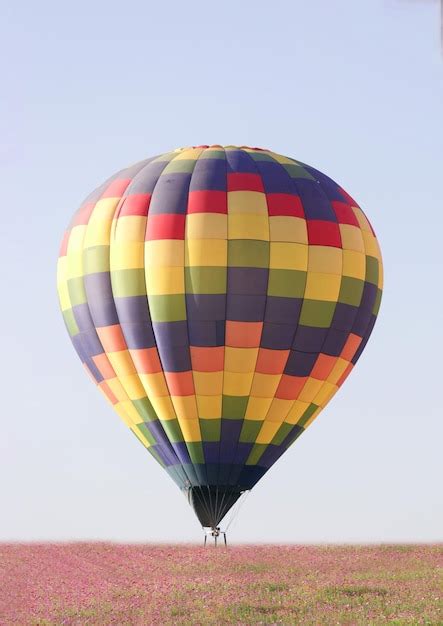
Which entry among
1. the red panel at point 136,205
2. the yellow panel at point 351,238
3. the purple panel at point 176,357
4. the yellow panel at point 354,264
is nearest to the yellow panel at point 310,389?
the yellow panel at point 354,264

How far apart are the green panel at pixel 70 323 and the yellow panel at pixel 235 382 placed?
4985 mm

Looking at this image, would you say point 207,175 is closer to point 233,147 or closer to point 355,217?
point 233,147

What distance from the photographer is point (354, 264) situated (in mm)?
38531

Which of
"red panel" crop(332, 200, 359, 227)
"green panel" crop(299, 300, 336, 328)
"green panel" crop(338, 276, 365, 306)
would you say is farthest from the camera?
"red panel" crop(332, 200, 359, 227)

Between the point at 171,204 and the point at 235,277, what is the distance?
290cm

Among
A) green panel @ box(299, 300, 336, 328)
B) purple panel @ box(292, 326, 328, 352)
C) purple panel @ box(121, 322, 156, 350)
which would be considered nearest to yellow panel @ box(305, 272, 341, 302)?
green panel @ box(299, 300, 336, 328)

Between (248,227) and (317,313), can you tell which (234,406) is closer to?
(317,313)

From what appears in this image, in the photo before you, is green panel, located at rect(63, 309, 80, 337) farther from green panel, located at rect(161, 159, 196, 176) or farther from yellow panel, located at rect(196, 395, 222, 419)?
green panel, located at rect(161, 159, 196, 176)

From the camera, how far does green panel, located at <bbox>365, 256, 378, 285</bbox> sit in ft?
129

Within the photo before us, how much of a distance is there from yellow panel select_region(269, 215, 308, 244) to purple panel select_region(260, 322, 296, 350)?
2456 mm

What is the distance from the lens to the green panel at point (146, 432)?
125 feet

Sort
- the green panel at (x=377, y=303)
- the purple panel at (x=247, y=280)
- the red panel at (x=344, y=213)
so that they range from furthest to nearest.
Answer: the green panel at (x=377, y=303) < the red panel at (x=344, y=213) < the purple panel at (x=247, y=280)

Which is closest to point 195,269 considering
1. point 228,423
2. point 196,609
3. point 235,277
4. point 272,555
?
point 235,277

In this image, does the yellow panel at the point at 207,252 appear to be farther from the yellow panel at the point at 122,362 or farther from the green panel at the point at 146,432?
the green panel at the point at 146,432
